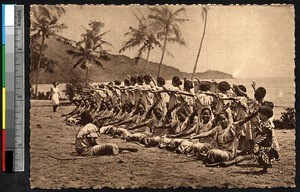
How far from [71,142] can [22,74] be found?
30.6 inches

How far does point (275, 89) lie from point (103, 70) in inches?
63.6

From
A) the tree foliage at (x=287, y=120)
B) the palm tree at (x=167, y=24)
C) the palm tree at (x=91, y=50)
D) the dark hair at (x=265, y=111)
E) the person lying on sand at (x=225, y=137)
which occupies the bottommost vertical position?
the person lying on sand at (x=225, y=137)

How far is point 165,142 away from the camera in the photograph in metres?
5.70

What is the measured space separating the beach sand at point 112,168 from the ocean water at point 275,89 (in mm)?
190

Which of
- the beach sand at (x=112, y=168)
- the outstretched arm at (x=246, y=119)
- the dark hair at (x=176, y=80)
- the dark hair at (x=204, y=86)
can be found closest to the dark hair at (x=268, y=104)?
the outstretched arm at (x=246, y=119)

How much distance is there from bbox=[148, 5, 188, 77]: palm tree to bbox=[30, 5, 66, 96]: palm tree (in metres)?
0.87

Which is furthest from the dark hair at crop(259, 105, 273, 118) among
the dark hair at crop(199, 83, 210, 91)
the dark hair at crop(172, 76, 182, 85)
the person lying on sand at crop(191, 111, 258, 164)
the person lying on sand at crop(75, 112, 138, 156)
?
the person lying on sand at crop(75, 112, 138, 156)

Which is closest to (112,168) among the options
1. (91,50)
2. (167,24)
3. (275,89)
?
(91,50)

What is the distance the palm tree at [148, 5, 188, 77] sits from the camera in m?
5.70

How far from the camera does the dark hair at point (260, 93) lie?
5.69 m

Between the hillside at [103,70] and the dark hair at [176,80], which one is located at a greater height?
the hillside at [103,70]

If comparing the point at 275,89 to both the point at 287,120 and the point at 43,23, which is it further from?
the point at 43,23

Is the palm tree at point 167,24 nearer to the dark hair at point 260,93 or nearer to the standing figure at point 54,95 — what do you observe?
the dark hair at point 260,93

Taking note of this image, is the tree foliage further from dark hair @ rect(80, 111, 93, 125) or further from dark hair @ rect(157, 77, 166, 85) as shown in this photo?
dark hair @ rect(80, 111, 93, 125)
